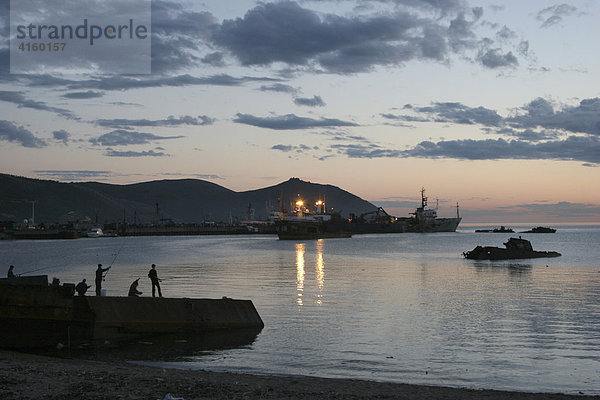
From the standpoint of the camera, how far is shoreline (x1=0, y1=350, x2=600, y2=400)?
40.7ft

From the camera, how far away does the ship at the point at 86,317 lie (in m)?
18.6

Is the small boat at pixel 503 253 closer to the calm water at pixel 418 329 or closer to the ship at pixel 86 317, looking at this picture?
the calm water at pixel 418 329

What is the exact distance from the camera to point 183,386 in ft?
43.0

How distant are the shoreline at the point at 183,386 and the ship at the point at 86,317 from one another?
319 cm

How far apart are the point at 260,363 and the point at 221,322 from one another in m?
4.54

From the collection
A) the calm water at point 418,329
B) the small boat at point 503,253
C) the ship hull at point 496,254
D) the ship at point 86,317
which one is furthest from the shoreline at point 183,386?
the small boat at point 503,253

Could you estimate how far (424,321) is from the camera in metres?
24.5

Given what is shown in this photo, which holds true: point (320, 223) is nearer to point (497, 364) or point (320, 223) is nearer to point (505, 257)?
point (505, 257)

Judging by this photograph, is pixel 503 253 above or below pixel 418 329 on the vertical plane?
above

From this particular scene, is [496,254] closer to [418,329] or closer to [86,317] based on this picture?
[418,329]

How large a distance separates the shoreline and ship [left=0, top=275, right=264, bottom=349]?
3.19 meters

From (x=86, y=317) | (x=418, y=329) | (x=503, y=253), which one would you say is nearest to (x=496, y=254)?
(x=503, y=253)

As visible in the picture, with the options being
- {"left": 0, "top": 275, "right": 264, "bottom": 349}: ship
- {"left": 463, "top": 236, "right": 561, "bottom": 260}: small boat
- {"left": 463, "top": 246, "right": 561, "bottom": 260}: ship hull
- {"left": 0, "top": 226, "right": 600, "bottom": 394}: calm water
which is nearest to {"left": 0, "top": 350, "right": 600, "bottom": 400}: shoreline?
{"left": 0, "top": 226, "right": 600, "bottom": 394}: calm water

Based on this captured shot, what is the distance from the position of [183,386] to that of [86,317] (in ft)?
24.1
